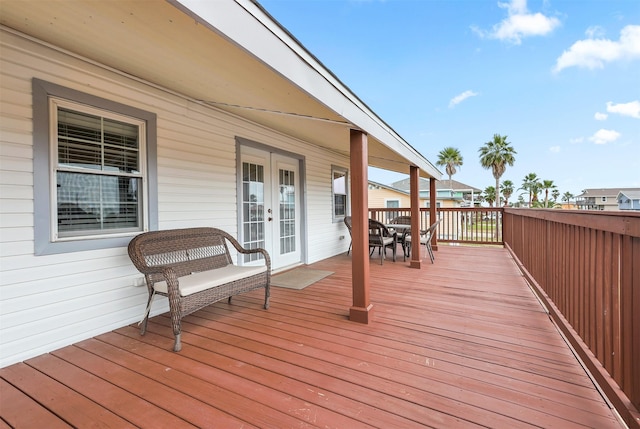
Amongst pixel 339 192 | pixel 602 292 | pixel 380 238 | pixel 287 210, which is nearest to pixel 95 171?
pixel 287 210

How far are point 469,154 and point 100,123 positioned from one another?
2835 cm

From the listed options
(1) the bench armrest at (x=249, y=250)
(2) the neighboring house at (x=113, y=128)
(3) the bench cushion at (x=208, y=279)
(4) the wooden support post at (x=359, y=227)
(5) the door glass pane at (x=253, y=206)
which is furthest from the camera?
(5) the door glass pane at (x=253, y=206)

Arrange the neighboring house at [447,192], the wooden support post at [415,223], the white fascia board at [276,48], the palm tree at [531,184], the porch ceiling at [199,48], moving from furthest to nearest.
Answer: the palm tree at [531,184]
the neighboring house at [447,192]
the wooden support post at [415,223]
the porch ceiling at [199,48]
the white fascia board at [276,48]

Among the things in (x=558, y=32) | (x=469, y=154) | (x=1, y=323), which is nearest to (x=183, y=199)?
(x=1, y=323)

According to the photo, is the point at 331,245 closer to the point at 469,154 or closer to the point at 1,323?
the point at 1,323

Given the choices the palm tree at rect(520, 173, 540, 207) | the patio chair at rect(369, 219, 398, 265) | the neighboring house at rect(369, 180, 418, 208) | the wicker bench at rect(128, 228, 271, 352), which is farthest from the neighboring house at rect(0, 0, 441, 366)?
the palm tree at rect(520, 173, 540, 207)

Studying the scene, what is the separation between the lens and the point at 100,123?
99.3 inches

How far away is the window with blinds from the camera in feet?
7.49

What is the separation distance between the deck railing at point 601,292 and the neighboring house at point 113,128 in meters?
1.68

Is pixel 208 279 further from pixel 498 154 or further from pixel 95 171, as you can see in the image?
pixel 498 154

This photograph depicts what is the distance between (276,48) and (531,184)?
37.0m

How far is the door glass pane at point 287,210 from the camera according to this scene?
491 cm

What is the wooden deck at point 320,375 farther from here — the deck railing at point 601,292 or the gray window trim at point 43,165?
the gray window trim at point 43,165

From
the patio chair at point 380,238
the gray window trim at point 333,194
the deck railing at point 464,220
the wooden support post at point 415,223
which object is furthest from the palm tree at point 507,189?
the wooden support post at point 415,223
